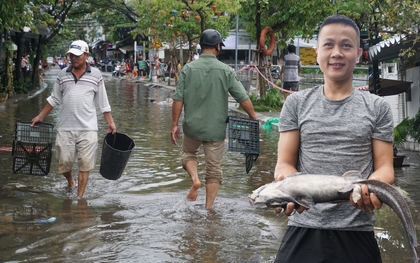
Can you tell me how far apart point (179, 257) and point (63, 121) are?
298 centimetres

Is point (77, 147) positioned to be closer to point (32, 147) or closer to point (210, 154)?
point (32, 147)

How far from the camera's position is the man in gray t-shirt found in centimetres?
318

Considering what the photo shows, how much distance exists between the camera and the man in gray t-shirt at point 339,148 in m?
3.18

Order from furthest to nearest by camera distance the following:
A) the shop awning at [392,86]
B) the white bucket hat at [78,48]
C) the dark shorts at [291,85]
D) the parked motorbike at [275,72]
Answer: the parked motorbike at [275,72] < the dark shorts at [291,85] < the shop awning at [392,86] < the white bucket hat at [78,48]

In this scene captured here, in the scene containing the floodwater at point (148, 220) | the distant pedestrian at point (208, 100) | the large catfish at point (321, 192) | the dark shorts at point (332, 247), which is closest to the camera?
the large catfish at point (321, 192)

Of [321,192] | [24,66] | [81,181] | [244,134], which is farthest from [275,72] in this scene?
[321,192]

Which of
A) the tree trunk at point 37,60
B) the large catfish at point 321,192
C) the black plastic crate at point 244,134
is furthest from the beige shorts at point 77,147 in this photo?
the tree trunk at point 37,60

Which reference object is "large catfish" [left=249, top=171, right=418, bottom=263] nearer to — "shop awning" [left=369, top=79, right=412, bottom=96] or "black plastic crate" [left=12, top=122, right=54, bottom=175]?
"black plastic crate" [left=12, top=122, right=54, bottom=175]

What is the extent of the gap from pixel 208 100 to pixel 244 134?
968 millimetres

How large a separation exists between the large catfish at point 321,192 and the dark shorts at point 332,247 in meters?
0.21

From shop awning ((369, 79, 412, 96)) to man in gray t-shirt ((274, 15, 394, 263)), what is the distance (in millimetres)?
9141

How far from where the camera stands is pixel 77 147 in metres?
8.55

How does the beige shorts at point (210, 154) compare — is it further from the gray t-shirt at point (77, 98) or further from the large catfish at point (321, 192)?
the large catfish at point (321, 192)

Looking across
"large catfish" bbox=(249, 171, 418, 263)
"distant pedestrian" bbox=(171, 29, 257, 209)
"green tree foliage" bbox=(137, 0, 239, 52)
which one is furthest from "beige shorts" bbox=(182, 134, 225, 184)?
"green tree foliage" bbox=(137, 0, 239, 52)
